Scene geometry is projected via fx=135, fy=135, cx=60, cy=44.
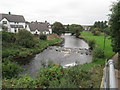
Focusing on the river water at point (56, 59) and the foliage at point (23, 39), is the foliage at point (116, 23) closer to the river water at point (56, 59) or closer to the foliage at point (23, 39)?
the river water at point (56, 59)

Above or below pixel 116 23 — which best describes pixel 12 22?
above

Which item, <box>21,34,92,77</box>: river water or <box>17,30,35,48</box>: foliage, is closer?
<box>21,34,92,77</box>: river water

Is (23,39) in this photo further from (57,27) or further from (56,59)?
(57,27)

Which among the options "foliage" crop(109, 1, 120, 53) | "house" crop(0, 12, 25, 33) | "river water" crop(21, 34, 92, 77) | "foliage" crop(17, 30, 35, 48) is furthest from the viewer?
"house" crop(0, 12, 25, 33)

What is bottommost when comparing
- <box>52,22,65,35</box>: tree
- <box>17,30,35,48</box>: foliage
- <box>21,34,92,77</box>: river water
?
<box>21,34,92,77</box>: river water

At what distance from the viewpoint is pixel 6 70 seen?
38.4 ft

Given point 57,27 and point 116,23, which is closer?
point 116,23

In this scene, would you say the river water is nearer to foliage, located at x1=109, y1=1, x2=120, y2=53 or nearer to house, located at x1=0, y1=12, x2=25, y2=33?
foliage, located at x1=109, y1=1, x2=120, y2=53

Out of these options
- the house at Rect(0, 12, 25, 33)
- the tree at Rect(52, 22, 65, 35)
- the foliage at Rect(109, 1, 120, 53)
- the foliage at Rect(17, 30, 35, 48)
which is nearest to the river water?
the foliage at Rect(17, 30, 35, 48)

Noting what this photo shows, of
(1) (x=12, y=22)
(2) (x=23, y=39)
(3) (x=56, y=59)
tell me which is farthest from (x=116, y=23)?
(1) (x=12, y=22)

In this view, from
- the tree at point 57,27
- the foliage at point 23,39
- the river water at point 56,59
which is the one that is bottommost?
the river water at point 56,59

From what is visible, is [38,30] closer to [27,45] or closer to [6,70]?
[27,45]

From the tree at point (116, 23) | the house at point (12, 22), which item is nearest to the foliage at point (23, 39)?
the house at point (12, 22)

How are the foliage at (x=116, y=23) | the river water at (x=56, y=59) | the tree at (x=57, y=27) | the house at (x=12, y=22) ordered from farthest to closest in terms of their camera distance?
1. the tree at (x=57, y=27)
2. the house at (x=12, y=22)
3. the river water at (x=56, y=59)
4. the foliage at (x=116, y=23)
